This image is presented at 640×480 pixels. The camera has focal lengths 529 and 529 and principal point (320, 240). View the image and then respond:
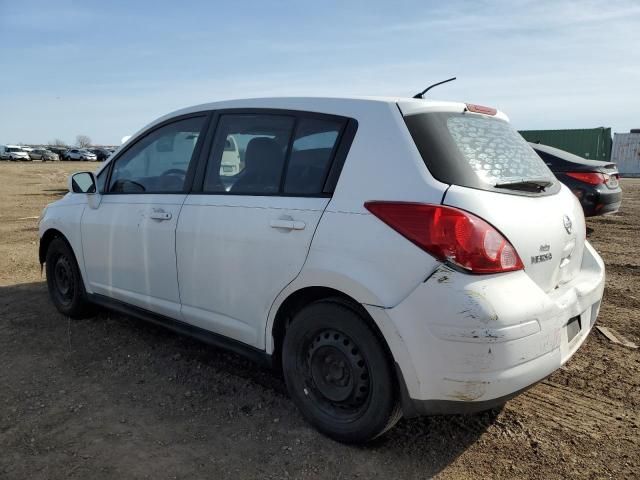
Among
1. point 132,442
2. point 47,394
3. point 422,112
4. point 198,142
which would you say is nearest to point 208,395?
point 132,442

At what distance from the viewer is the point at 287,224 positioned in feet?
8.97

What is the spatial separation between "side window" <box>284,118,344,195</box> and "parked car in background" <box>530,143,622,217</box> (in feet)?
19.2

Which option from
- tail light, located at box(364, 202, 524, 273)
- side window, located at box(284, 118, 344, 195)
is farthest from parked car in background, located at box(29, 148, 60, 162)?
tail light, located at box(364, 202, 524, 273)

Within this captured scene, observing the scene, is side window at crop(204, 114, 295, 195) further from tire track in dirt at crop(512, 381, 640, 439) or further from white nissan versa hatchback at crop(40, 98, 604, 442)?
tire track in dirt at crop(512, 381, 640, 439)

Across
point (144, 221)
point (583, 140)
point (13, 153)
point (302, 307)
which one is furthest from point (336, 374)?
point (13, 153)

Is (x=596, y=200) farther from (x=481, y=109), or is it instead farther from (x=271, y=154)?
(x=271, y=154)

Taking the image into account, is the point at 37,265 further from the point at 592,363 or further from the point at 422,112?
the point at 592,363

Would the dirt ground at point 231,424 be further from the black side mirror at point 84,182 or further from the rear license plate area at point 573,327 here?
the black side mirror at point 84,182

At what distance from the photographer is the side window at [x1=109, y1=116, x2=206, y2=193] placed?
3549 millimetres

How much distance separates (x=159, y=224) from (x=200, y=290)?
0.58 m

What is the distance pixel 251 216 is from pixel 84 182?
2.00 m

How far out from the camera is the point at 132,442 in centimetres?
276

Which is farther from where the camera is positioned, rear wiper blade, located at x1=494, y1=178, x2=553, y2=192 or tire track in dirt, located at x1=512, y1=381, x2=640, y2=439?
tire track in dirt, located at x1=512, y1=381, x2=640, y2=439

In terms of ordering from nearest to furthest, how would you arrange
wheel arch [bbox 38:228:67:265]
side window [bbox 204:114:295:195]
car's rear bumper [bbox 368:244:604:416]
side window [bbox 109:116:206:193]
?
car's rear bumper [bbox 368:244:604:416]
side window [bbox 204:114:295:195]
side window [bbox 109:116:206:193]
wheel arch [bbox 38:228:67:265]
